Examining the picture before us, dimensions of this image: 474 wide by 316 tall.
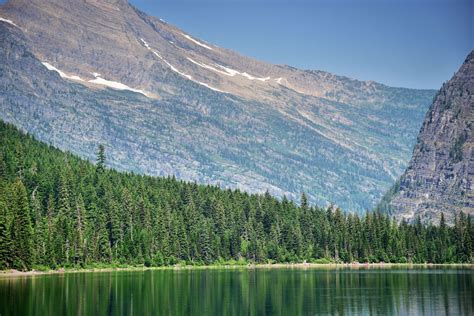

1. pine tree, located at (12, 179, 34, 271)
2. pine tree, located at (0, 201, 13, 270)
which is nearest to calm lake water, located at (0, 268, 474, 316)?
pine tree, located at (0, 201, 13, 270)

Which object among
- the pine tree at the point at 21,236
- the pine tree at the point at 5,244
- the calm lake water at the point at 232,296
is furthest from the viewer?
the pine tree at the point at 21,236

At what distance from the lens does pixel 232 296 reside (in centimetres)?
13438

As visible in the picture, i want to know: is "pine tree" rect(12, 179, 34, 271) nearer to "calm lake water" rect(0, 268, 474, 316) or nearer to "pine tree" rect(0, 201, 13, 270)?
"pine tree" rect(0, 201, 13, 270)

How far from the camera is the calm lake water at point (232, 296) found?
114 meters

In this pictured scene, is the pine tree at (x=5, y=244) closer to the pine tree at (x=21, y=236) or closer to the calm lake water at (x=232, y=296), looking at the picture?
the pine tree at (x=21, y=236)

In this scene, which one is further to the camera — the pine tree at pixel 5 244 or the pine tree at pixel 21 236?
the pine tree at pixel 21 236

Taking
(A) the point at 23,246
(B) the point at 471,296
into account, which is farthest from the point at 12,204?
(B) the point at 471,296

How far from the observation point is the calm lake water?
374 feet

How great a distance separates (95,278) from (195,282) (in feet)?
68.7

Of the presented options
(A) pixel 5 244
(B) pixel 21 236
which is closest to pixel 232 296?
(A) pixel 5 244

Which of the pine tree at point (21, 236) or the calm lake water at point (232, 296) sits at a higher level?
the pine tree at point (21, 236)

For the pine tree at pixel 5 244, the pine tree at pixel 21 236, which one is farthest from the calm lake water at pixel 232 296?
the pine tree at pixel 21 236

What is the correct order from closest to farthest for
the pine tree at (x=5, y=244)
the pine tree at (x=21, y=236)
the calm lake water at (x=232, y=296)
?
the calm lake water at (x=232, y=296)
the pine tree at (x=5, y=244)
the pine tree at (x=21, y=236)

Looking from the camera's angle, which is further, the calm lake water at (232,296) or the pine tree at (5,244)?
the pine tree at (5,244)
